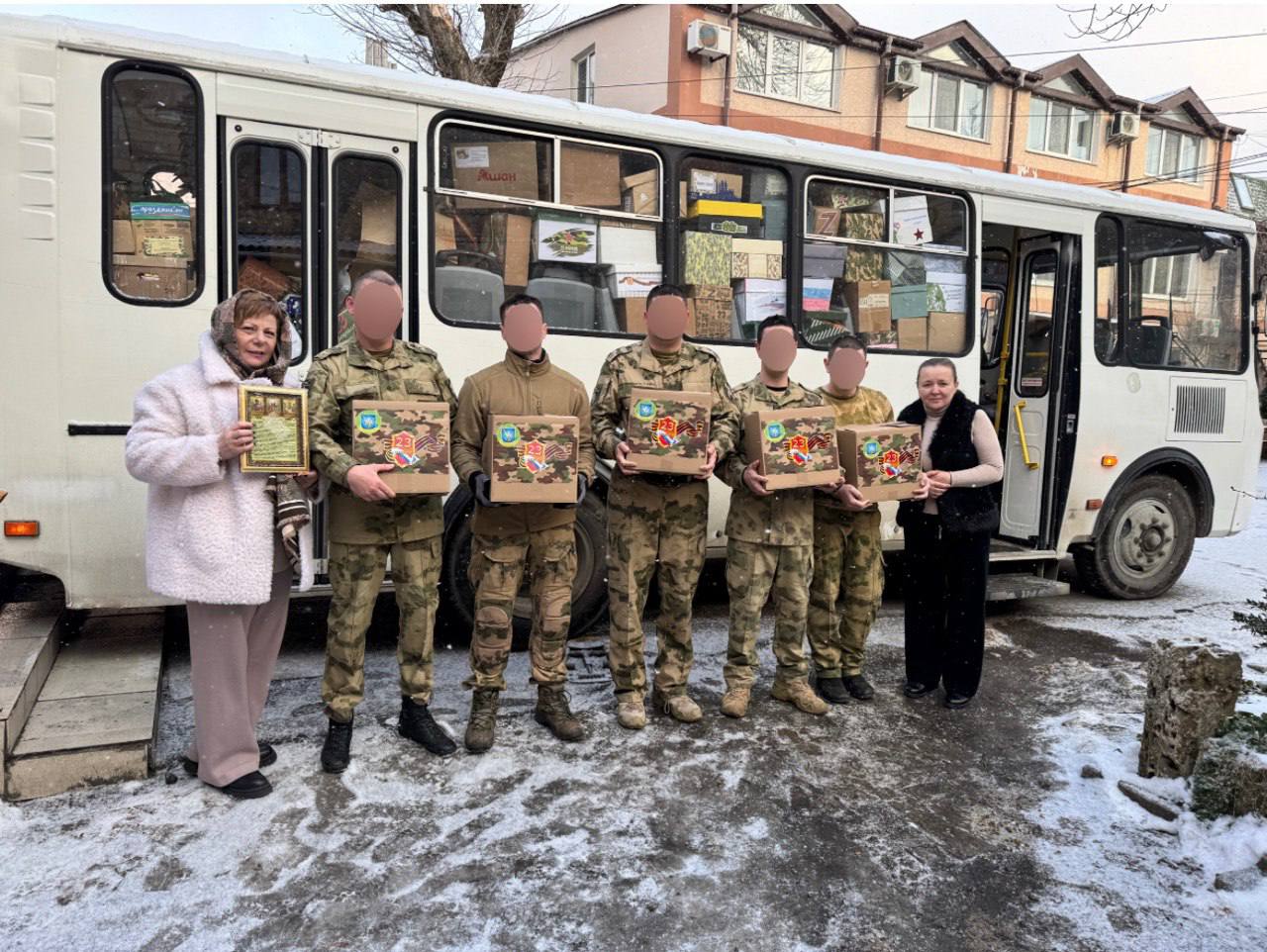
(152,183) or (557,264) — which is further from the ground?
(152,183)

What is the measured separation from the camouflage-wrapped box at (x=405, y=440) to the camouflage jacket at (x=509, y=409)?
0.88 ft

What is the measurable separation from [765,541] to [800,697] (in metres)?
0.79

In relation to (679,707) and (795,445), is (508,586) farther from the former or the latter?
(795,445)

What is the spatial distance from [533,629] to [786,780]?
1235 millimetres

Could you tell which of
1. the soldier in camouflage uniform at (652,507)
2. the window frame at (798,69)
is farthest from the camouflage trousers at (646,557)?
the window frame at (798,69)

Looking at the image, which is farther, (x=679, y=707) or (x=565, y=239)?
(x=565, y=239)

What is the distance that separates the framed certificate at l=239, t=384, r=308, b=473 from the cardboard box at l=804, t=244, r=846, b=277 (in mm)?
3381

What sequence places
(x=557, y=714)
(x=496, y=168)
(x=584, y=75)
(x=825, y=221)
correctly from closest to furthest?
(x=557, y=714), (x=496, y=168), (x=825, y=221), (x=584, y=75)

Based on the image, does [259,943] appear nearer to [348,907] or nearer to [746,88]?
[348,907]

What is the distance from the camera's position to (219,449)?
9.93 feet

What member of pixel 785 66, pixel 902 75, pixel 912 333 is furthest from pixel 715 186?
pixel 902 75

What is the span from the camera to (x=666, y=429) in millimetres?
3820

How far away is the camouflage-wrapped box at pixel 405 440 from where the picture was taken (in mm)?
3350

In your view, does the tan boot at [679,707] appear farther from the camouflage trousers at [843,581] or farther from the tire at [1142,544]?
the tire at [1142,544]
